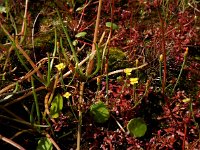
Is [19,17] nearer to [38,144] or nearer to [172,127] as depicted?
[38,144]

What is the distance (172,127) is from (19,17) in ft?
3.94

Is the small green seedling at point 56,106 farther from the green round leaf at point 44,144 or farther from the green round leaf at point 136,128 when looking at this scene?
the green round leaf at point 136,128

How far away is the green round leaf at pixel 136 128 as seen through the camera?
1.68m

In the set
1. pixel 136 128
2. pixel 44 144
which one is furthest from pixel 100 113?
pixel 44 144

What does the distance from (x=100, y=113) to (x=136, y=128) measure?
7.4 inches

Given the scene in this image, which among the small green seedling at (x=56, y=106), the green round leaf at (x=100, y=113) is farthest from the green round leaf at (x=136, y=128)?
the small green seedling at (x=56, y=106)

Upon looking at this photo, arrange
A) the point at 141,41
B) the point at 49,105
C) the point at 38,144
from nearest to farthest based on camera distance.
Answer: the point at 38,144, the point at 49,105, the point at 141,41

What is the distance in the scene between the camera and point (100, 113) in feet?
5.71

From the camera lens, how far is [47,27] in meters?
2.24

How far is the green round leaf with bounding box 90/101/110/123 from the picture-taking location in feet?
5.71

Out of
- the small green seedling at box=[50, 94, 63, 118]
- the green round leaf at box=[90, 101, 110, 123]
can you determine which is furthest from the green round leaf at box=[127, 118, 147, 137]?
the small green seedling at box=[50, 94, 63, 118]

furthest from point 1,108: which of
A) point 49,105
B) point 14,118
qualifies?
point 49,105

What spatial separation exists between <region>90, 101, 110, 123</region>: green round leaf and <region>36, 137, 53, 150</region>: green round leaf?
0.25 meters

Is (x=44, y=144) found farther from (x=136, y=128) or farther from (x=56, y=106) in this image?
(x=136, y=128)
